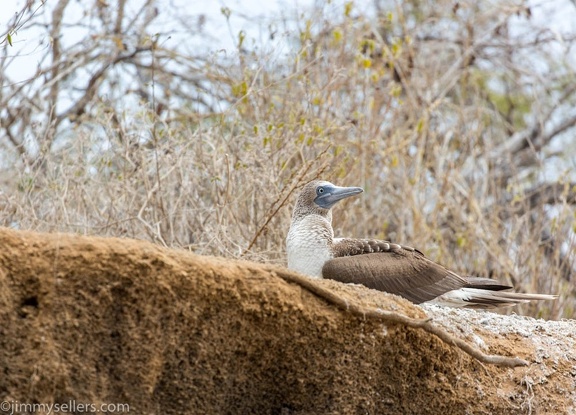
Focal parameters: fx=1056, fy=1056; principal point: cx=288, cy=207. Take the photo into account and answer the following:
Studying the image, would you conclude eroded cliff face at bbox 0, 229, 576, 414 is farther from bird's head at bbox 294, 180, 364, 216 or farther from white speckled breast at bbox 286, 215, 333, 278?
bird's head at bbox 294, 180, 364, 216

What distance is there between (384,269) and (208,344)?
2061mm

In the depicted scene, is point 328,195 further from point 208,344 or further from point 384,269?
point 208,344

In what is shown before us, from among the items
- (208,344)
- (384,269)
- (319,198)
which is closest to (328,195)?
(319,198)

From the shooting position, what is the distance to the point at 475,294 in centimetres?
672

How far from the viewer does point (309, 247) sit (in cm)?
654

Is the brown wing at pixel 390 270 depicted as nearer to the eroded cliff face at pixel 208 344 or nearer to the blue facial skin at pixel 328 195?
the blue facial skin at pixel 328 195

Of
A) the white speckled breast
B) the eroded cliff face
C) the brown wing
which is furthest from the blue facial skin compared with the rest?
the eroded cliff face

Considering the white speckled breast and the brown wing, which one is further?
the white speckled breast

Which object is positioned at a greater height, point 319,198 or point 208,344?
point 319,198

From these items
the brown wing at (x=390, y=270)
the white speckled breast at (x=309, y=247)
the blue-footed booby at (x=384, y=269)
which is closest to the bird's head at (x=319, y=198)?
the blue-footed booby at (x=384, y=269)

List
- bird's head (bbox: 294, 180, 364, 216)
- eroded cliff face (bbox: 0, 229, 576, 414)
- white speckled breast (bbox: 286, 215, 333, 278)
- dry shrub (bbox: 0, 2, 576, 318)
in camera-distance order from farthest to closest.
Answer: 1. dry shrub (bbox: 0, 2, 576, 318)
2. bird's head (bbox: 294, 180, 364, 216)
3. white speckled breast (bbox: 286, 215, 333, 278)
4. eroded cliff face (bbox: 0, 229, 576, 414)

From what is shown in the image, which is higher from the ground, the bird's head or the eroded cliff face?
the bird's head

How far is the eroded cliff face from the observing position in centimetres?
426

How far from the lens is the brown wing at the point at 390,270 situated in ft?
20.7
